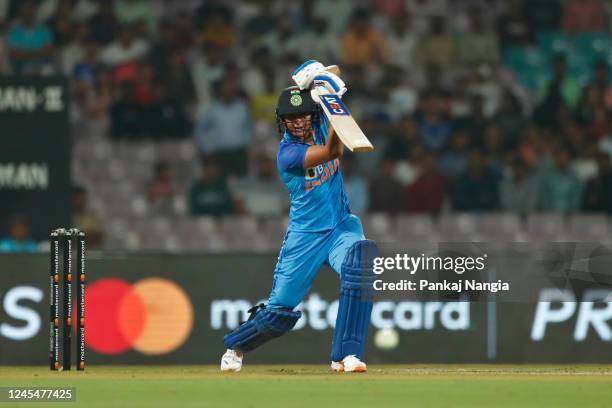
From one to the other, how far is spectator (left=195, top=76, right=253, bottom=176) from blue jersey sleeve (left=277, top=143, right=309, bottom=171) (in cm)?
750

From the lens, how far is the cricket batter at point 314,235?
9.94 m

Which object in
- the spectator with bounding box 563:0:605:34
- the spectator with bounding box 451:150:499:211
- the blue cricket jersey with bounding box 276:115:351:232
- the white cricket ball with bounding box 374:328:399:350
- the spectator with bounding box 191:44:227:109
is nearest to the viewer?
the blue cricket jersey with bounding box 276:115:351:232

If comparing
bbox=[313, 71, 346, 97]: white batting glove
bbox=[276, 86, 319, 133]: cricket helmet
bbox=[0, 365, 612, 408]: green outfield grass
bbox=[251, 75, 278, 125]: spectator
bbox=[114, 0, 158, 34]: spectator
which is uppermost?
bbox=[114, 0, 158, 34]: spectator

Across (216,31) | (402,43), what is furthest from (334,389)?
(402,43)

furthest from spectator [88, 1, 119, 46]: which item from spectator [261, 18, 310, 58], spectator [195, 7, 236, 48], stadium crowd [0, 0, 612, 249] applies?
spectator [261, 18, 310, 58]

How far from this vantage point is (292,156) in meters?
10.0

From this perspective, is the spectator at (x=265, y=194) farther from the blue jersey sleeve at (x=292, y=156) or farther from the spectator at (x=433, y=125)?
the blue jersey sleeve at (x=292, y=156)

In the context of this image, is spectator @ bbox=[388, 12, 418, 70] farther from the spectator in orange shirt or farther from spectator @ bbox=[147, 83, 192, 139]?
spectator @ bbox=[147, 83, 192, 139]

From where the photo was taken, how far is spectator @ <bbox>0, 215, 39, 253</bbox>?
13.1 meters

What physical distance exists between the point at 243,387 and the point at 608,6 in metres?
12.9

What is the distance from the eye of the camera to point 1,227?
43.0 feet

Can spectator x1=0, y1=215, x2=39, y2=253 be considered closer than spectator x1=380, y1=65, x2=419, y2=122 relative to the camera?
Yes

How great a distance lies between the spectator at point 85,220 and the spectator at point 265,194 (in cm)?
168

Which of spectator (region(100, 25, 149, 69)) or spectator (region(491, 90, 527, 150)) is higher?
spectator (region(100, 25, 149, 69))
